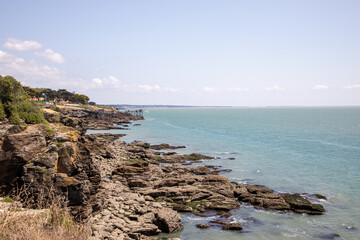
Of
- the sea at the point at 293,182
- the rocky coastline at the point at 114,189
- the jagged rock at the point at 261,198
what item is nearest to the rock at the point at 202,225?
the rocky coastline at the point at 114,189

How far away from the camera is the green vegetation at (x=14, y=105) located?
2122 cm

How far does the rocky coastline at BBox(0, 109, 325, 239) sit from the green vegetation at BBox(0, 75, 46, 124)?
4.96 feet

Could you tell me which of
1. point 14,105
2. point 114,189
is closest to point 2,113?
point 14,105

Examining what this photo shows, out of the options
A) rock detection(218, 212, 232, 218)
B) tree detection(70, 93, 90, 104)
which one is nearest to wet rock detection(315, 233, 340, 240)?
rock detection(218, 212, 232, 218)

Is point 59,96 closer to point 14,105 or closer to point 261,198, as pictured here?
point 14,105

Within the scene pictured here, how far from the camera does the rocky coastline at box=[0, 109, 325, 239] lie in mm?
18328

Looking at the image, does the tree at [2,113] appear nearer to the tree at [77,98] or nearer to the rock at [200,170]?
the rock at [200,170]

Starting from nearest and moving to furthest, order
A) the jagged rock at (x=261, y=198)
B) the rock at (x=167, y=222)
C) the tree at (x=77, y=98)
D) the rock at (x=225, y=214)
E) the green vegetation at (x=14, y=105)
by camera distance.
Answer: the rock at (x=167, y=222) → the green vegetation at (x=14, y=105) → the rock at (x=225, y=214) → the jagged rock at (x=261, y=198) → the tree at (x=77, y=98)

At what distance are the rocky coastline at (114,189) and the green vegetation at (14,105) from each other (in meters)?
1.51

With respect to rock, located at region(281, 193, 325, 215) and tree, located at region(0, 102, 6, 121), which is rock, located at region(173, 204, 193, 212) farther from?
tree, located at region(0, 102, 6, 121)

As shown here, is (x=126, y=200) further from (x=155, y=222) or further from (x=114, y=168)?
(x=114, y=168)

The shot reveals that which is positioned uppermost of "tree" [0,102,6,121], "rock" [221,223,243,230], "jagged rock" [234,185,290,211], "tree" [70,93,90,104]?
"tree" [70,93,90,104]

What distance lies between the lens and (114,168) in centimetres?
3669

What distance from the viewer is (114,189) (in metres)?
28.1
